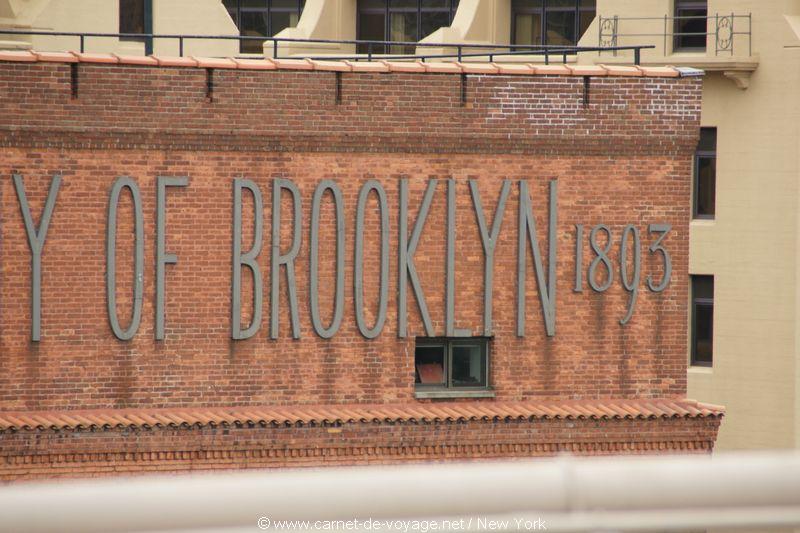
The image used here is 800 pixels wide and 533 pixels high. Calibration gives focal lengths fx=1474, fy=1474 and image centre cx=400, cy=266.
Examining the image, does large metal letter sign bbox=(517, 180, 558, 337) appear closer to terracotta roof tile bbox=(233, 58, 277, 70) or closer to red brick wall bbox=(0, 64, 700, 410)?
red brick wall bbox=(0, 64, 700, 410)

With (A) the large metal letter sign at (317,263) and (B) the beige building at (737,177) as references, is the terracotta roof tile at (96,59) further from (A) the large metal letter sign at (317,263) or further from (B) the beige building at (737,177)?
(B) the beige building at (737,177)

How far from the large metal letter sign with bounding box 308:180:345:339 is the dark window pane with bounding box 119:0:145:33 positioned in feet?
32.1

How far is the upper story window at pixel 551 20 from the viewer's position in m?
32.7

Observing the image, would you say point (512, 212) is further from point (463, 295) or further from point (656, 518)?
point (656, 518)

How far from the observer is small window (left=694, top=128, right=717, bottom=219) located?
2959 cm

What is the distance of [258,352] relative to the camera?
16.8 meters

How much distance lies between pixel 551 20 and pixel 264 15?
6959mm

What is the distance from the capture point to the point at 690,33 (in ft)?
97.0

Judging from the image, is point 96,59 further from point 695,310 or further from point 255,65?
point 695,310

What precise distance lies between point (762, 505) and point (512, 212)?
40.1 ft

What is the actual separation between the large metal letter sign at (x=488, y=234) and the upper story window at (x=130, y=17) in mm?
10296

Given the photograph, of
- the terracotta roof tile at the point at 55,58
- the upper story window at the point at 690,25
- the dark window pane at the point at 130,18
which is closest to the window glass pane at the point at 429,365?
the terracotta roof tile at the point at 55,58

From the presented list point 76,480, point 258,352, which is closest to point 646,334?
point 258,352

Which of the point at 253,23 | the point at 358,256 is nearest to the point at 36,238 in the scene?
the point at 358,256
